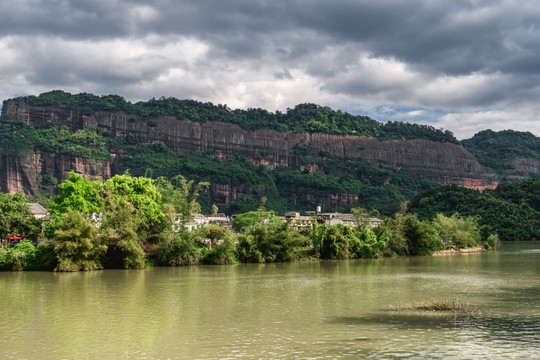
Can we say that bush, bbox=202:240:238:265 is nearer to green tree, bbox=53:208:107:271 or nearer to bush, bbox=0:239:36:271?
green tree, bbox=53:208:107:271

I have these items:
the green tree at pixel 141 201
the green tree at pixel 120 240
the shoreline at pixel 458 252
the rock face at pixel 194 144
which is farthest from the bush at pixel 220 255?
the rock face at pixel 194 144

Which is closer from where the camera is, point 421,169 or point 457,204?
point 457,204

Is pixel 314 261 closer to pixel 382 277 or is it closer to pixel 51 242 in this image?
pixel 382 277

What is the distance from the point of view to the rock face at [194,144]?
141 meters

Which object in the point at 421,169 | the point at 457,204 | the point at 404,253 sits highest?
the point at 421,169

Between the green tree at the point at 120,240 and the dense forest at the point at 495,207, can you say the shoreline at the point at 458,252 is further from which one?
the green tree at the point at 120,240

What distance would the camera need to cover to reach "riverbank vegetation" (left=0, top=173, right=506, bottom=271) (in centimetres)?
3856

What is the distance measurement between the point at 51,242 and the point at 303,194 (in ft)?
433

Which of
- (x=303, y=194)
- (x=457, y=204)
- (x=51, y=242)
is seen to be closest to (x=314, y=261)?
(x=51, y=242)

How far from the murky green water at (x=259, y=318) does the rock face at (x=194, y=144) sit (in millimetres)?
112656

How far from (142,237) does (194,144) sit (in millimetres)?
130961

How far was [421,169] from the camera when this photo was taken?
200 m

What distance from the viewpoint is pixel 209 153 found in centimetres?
17412

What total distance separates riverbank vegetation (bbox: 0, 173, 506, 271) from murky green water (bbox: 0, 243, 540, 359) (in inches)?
139
